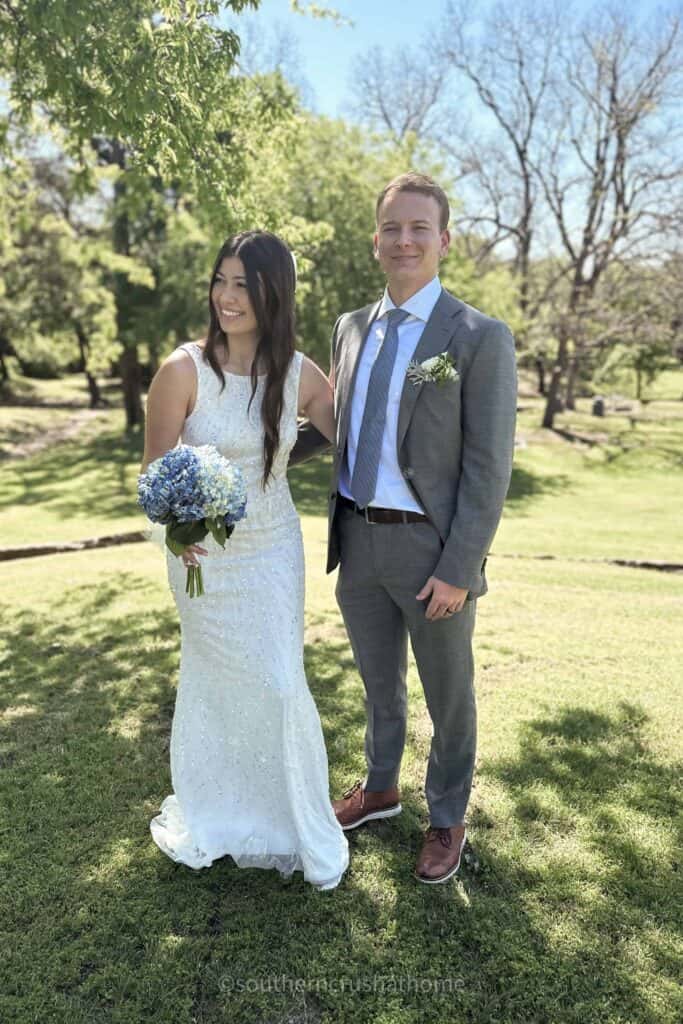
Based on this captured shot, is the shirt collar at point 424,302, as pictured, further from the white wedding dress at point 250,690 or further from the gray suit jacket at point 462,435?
the white wedding dress at point 250,690

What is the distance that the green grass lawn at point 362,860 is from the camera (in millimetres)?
2770

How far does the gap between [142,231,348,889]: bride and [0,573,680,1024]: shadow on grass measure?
6.0 inches

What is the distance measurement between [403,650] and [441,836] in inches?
32.4

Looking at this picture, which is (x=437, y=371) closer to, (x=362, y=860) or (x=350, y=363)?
(x=350, y=363)

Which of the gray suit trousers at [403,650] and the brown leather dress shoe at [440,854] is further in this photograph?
the brown leather dress shoe at [440,854]

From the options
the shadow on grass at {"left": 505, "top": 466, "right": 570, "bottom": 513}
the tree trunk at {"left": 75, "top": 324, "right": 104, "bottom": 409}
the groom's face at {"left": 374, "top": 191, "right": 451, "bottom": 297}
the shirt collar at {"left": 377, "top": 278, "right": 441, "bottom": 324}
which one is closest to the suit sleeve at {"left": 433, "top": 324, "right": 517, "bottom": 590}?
the shirt collar at {"left": 377, "top": 278, "right": 441, "bottom": 324}

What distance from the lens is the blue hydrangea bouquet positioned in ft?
9.12

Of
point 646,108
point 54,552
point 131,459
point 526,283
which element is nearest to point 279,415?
point 54,552

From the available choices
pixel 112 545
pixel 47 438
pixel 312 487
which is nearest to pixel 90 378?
pixel 47 438

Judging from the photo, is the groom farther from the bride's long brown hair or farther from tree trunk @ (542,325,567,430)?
tree trunk @ (542,325,567,430)

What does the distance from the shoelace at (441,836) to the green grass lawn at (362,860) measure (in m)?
0.14

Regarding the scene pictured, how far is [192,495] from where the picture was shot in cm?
277

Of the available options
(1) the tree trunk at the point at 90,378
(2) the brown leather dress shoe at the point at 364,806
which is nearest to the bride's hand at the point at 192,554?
(2) the brown leather dress shoe at the point at 364,806

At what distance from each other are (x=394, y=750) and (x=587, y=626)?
3.56 m
